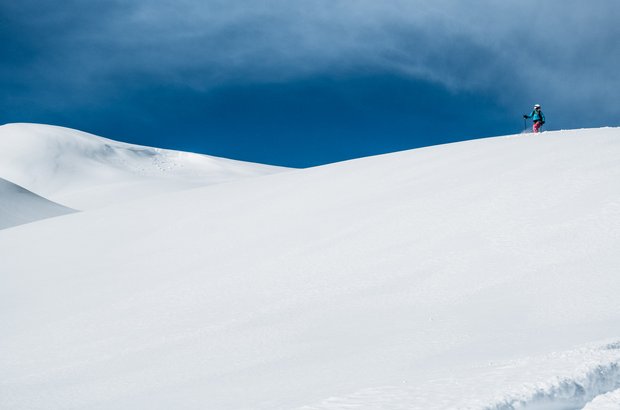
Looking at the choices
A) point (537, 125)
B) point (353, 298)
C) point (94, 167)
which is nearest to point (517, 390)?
A: point (353, 298)

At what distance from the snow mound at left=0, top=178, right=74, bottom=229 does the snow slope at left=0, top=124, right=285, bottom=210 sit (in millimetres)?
16672

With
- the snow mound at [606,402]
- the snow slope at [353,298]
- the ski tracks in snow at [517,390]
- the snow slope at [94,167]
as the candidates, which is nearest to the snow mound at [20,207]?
the snow slope at [353,298]

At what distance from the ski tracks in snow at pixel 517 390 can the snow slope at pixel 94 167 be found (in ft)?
138

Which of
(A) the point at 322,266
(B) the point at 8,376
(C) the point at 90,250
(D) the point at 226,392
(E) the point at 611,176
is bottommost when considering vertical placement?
(D) the point at 226,392

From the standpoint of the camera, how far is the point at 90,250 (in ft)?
35.7

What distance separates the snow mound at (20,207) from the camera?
23375 millimetres

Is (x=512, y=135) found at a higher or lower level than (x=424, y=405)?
higher

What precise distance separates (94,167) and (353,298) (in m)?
52.0

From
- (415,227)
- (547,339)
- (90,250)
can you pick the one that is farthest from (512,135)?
(547,339)

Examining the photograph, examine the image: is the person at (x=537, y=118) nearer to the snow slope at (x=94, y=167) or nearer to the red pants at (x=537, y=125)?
the red pants at (x=537, y=125)

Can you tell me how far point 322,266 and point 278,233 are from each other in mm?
1954

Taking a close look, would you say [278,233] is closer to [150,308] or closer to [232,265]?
[232,265]

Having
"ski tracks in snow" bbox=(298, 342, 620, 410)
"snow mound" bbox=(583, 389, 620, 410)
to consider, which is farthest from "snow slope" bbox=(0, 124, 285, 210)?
"snow mound" bbox=(583, 389, 620, 410)

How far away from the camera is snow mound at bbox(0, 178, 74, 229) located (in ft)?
76.7
